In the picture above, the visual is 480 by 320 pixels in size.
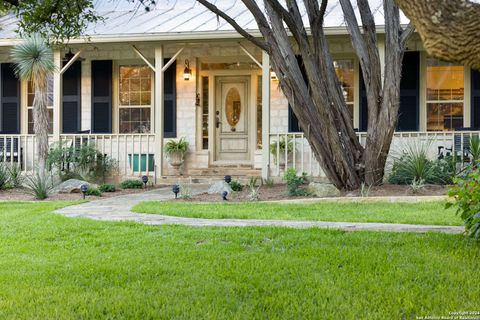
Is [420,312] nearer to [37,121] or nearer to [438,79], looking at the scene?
[37,121]

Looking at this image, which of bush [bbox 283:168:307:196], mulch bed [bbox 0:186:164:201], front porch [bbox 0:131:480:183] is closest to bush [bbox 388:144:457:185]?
front porch [bbox 0:131:480:183]

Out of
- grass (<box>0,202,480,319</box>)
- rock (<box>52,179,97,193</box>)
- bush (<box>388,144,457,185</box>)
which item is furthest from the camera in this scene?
rock (<box>52,179,97,193</box>)

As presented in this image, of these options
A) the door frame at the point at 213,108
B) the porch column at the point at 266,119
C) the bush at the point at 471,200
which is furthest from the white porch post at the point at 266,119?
the bush at the point at 471,200

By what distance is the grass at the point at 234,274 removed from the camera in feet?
11.1

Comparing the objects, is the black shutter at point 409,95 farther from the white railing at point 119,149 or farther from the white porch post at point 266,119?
the white railing at point 119,149

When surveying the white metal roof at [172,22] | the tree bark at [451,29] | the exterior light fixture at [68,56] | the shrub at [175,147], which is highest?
the white metal roof at [172,22]

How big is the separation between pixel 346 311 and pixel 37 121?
964cm

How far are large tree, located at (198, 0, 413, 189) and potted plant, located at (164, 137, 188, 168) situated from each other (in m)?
5.19

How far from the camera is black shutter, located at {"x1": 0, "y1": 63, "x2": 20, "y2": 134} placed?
48.2 ft

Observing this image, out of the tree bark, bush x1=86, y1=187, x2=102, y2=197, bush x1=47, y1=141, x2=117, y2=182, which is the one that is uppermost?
the tree bark

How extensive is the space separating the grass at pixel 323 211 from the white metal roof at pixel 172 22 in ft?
15.8

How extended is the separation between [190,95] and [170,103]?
0.55 meters

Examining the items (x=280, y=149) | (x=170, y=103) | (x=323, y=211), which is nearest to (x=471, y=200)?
(x=323, y=211)

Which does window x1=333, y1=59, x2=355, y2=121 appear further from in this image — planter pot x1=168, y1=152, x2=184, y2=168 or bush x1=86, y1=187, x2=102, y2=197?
bush x1=86, y1=187, x2=102, y2=197
